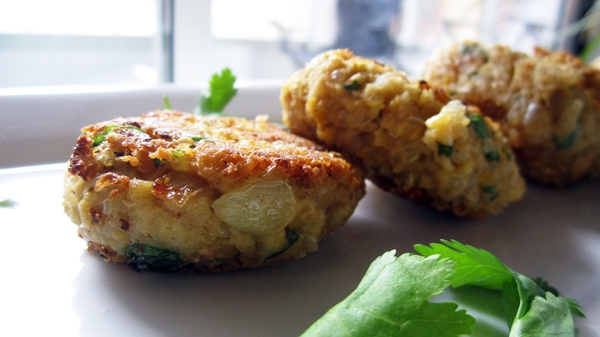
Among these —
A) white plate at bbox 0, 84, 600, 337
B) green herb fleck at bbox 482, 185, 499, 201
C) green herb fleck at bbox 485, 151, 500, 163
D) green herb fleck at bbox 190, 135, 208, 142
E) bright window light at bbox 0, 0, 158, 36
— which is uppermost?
bright window light at bbox 0, 0, 158, 36

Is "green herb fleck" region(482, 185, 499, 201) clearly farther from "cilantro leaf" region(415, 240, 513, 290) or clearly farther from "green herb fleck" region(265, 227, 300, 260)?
"green herb fleck" region(265, 227, 300, 260)

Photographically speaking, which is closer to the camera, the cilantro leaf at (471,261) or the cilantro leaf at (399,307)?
the cilantro leaf at (399,307)

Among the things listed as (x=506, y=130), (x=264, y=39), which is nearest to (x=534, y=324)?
(x=506, y=130)

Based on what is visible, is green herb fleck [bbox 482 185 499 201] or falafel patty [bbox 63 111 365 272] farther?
green herb fleck [bbox 482 185 499 201]

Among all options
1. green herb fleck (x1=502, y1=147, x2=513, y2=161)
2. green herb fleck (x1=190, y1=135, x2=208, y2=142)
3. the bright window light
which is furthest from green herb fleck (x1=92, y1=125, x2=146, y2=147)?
the bright window light

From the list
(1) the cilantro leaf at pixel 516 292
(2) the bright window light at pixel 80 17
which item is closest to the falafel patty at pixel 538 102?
(1) the cilantro leaf at pixel 516 292

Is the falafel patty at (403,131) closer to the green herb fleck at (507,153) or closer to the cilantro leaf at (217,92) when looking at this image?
the green herb fleck at (507,153)

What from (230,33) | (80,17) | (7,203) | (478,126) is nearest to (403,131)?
(478,126)
